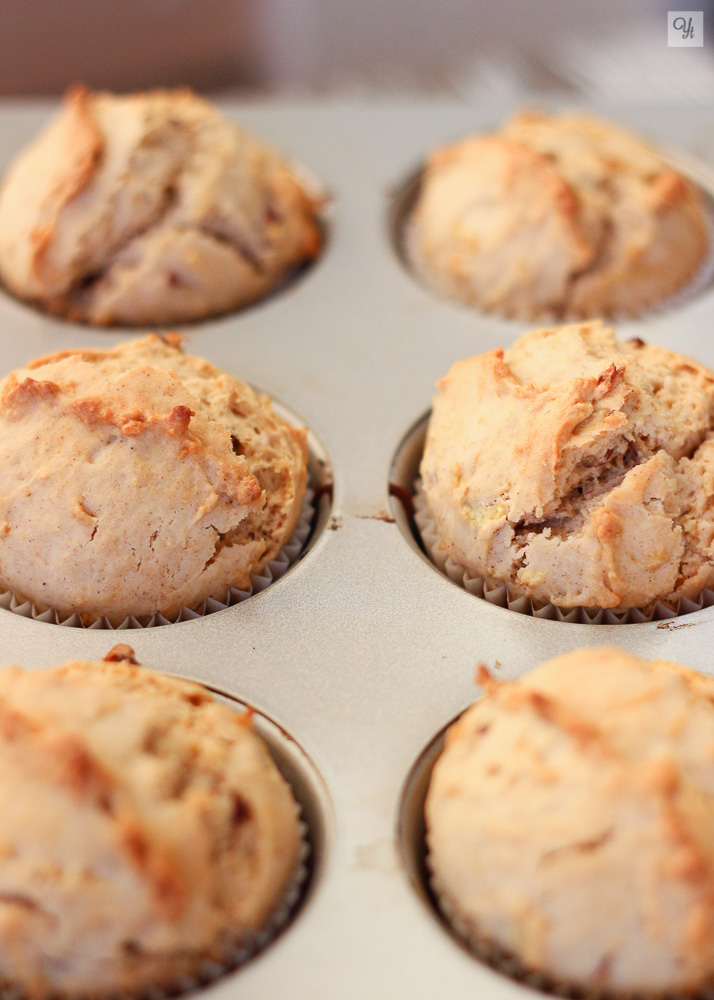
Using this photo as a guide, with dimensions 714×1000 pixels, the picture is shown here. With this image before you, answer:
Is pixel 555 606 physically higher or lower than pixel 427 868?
higher

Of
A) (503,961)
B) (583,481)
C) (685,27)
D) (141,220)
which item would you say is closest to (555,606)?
(583,481)

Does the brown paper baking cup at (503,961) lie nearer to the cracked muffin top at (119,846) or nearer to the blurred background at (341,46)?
the cracked muffin top at (119,846)

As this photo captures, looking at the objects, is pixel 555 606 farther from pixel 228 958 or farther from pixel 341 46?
pixel 341 46

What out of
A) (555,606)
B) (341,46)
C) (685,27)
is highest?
(685,27)

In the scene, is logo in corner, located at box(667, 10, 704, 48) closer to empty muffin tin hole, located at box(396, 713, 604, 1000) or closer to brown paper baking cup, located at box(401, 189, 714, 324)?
Answer: brown paper baking cup, located at box(401, 189, 714, 324)

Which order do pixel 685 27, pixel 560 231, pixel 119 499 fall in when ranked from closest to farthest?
pixel 119 499
pixel 560 231
pixel 685 27

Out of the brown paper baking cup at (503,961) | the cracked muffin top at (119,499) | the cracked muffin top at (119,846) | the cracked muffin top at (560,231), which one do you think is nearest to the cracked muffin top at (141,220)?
the cracked muffin top at (560,231)

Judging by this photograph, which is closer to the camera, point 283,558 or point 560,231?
point 283,558

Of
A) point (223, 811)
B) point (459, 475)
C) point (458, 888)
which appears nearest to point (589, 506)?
point (459, 475)
